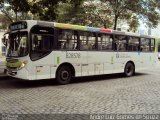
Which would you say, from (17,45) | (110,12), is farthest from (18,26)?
(110,12)

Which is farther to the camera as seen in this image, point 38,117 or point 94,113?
point 94,113

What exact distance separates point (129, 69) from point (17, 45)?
7311 millimetres

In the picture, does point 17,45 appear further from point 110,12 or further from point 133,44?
point 110,12

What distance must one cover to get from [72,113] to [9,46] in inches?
273

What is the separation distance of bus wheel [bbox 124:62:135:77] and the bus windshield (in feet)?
22.5

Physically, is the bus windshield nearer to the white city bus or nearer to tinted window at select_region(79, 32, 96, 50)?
the white city bus

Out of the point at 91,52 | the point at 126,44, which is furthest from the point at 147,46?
the point at 91,52

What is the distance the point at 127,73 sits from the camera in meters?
17.8

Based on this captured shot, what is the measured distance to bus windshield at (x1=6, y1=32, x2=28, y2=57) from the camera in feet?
42.0

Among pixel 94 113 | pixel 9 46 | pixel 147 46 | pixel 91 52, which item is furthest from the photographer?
pixel 147 46

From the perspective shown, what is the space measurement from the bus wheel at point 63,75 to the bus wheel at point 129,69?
4486 millimetres

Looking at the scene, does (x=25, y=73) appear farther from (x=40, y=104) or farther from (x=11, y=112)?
(x=11, y=112)

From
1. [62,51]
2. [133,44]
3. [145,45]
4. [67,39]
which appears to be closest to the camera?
[62,51]

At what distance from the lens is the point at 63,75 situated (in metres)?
14.0
